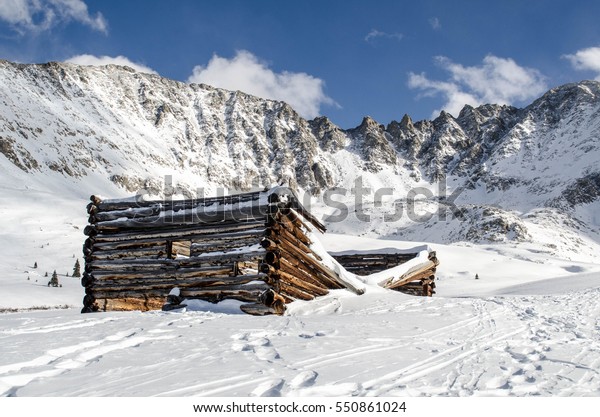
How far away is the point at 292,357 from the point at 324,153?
6703 inches

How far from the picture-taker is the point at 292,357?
4.80m

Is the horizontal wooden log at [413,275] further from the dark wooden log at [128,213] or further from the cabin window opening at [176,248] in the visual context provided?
the dark wooden log at [128,213]

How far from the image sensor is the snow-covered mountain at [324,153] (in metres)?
98.2

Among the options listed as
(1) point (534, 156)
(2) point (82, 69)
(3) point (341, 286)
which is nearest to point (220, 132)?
(2) point (82, 69)

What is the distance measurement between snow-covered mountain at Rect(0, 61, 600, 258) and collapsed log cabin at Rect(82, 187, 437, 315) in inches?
2858

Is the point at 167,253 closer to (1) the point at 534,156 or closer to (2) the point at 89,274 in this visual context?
(2) the point at 89,274

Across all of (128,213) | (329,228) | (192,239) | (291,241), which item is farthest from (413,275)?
(329,228)

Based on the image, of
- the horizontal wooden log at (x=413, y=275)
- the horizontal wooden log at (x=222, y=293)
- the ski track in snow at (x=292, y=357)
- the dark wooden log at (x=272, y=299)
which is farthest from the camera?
the horizontal wooden log at (x=413, y=275)

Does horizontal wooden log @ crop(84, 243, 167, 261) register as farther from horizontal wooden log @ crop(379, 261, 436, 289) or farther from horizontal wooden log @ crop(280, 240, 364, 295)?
horizontal wooden log @ crop(379, 261, 436, 289)

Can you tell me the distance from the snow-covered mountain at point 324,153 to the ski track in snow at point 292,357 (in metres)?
74.6

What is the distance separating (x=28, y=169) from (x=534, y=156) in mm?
138764

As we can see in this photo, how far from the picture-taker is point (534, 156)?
15112 centimetres

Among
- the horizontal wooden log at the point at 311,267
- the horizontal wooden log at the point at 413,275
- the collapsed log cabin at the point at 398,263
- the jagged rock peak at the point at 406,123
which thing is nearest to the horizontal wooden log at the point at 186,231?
the horizontal wooden log at the point at 311,267

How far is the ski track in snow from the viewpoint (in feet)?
12.5
